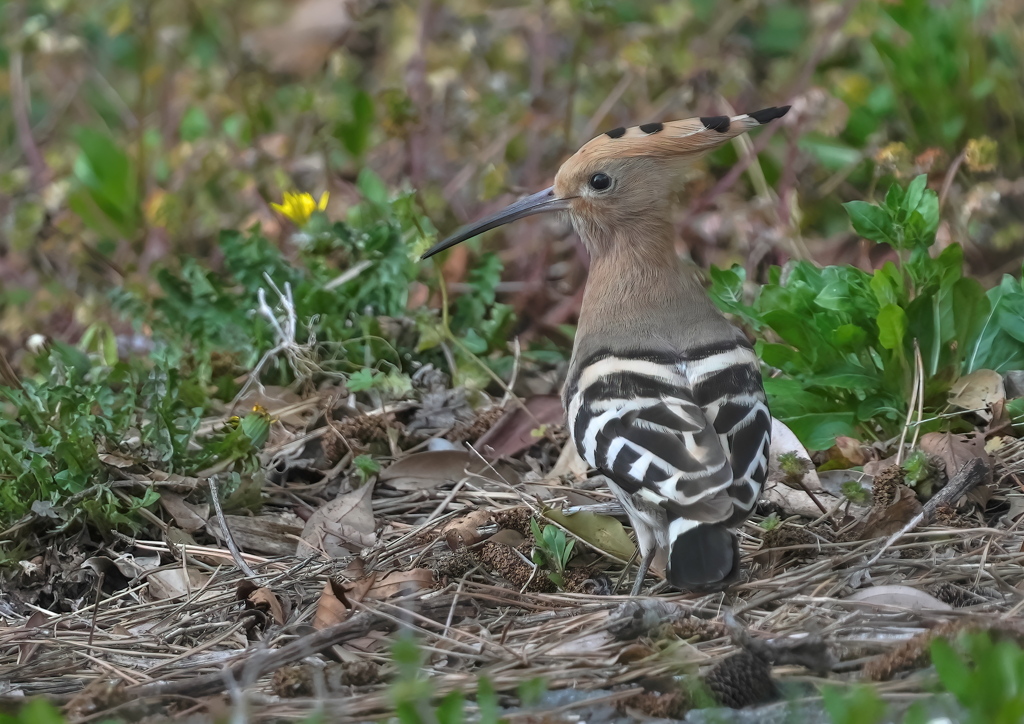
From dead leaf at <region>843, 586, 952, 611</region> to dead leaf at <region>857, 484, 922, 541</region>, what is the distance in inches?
11.8

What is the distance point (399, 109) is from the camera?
3816 millimetres

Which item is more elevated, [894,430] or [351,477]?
[894,430]

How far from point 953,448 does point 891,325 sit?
311mm

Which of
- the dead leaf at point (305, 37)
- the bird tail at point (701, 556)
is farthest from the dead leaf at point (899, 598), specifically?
the dead leaf at point (305, 37)

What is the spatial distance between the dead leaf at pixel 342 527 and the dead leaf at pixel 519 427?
36cm

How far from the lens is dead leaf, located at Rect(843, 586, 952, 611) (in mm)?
2160

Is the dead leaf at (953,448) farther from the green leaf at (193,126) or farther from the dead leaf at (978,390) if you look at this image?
the green leaf at (193,126)

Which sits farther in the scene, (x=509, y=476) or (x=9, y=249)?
(x=9, y=249)

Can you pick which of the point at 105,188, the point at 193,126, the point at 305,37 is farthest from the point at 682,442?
the point at 305,37

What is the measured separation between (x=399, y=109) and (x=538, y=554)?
1.80 metres

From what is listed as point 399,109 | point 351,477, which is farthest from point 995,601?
point 399,109

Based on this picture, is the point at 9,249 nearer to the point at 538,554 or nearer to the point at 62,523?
the point at 62,523

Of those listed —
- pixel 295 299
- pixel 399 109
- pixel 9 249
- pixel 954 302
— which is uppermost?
pixel 399 109

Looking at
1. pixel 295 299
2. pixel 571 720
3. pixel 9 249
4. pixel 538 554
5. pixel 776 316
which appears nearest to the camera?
pixel 571 720
